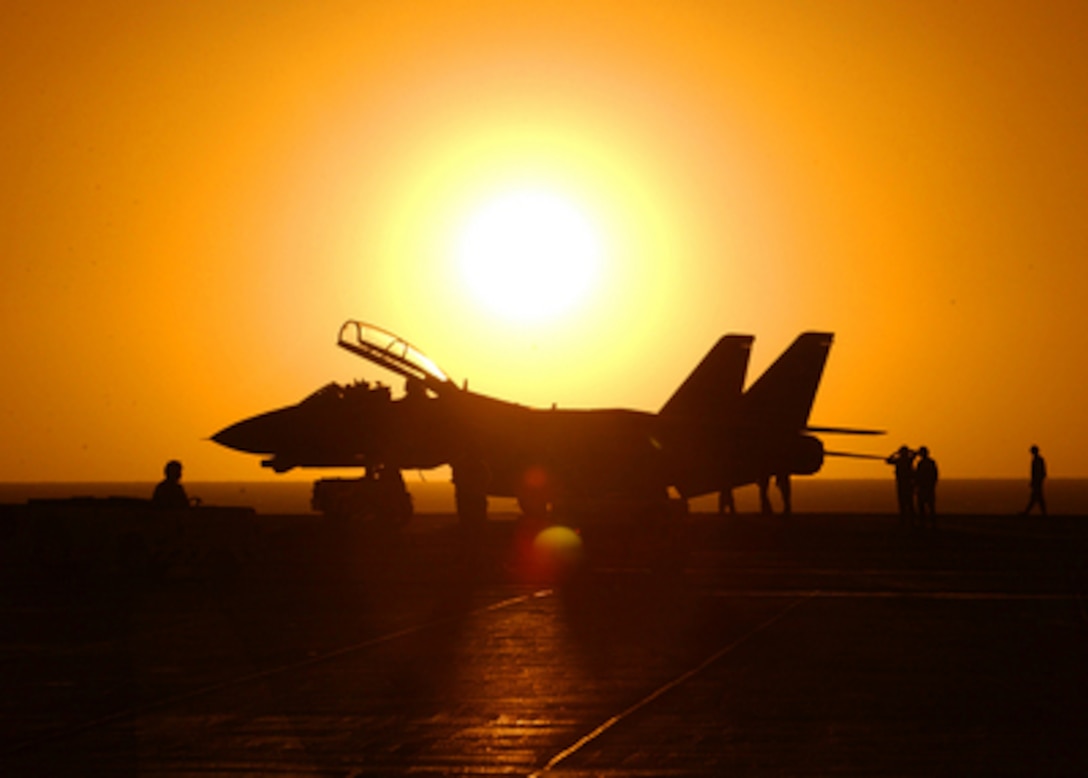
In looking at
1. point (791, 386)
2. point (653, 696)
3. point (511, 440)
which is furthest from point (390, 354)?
point (653, 696)

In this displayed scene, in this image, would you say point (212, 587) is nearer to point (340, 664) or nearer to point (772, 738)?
point (340, 664)

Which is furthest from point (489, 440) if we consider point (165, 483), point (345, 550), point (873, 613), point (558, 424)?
point (873, 613)

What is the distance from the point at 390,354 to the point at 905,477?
13023mm

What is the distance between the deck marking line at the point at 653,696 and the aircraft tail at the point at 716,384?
17.7 meters

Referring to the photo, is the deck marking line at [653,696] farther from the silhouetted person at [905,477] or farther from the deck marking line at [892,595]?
the silhouetted person at [905,477]

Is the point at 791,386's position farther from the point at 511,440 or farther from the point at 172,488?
the point at 172,488

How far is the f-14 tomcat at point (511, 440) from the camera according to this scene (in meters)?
27.2

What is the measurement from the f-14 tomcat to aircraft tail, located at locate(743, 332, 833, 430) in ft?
4.85

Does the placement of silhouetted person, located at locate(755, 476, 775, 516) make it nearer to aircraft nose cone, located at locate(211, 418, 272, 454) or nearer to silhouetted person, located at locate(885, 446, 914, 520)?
silhouetted person, located at locate(885, 446, 914, 520)

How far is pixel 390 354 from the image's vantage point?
90.4ft

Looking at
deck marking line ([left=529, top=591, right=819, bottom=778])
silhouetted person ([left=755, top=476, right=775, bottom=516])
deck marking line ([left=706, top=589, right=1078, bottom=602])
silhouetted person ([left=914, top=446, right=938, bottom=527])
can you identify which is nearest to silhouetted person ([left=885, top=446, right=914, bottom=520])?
silhouetted person ([left=914, top=446, right=938, bottom=527])

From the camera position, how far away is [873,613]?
14.9 meters

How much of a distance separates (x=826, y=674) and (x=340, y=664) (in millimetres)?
4182

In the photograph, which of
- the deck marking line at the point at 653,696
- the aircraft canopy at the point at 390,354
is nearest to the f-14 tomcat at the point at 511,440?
the aircraft canopy at the point at 390,354
